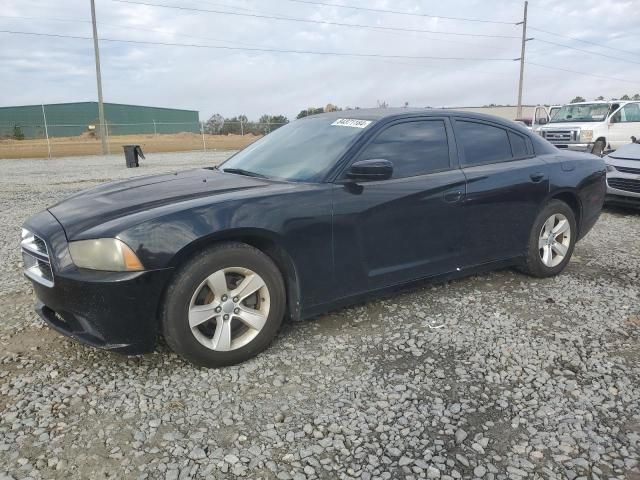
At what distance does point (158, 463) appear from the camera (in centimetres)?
222

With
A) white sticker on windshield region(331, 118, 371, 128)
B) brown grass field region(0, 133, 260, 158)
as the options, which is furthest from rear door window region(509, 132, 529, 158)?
brown grass field region(0, 133, 260, 158)

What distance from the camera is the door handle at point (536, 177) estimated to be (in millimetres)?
4336

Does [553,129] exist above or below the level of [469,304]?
above

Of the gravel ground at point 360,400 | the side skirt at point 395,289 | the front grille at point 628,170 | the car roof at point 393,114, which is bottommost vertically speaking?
the gravel ground at point 360,400

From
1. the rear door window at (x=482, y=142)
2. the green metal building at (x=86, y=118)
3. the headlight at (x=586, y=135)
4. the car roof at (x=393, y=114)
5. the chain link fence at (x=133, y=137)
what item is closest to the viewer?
the car roof at (x=393, y=114)

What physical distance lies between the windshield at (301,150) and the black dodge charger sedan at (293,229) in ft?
0.05

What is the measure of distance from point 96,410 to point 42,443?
305mm

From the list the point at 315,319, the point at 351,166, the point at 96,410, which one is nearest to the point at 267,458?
the point at 96,410

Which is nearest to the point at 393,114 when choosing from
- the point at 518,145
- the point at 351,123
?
the point at 351,123

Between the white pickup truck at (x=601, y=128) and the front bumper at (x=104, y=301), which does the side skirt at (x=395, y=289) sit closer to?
the front bumper at (x=104, y=301)

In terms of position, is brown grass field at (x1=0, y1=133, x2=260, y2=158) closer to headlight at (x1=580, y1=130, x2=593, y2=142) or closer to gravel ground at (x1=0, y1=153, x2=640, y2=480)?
headlight at (x1=580, y1=130, x2=593, y2=142)

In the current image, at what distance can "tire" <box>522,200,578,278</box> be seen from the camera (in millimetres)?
4496

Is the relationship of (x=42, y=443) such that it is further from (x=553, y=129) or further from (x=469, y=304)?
(x=553, y=129)

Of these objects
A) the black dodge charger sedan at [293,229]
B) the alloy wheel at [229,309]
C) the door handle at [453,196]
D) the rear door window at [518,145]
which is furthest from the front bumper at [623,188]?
the alloy wheel at [229,309]
